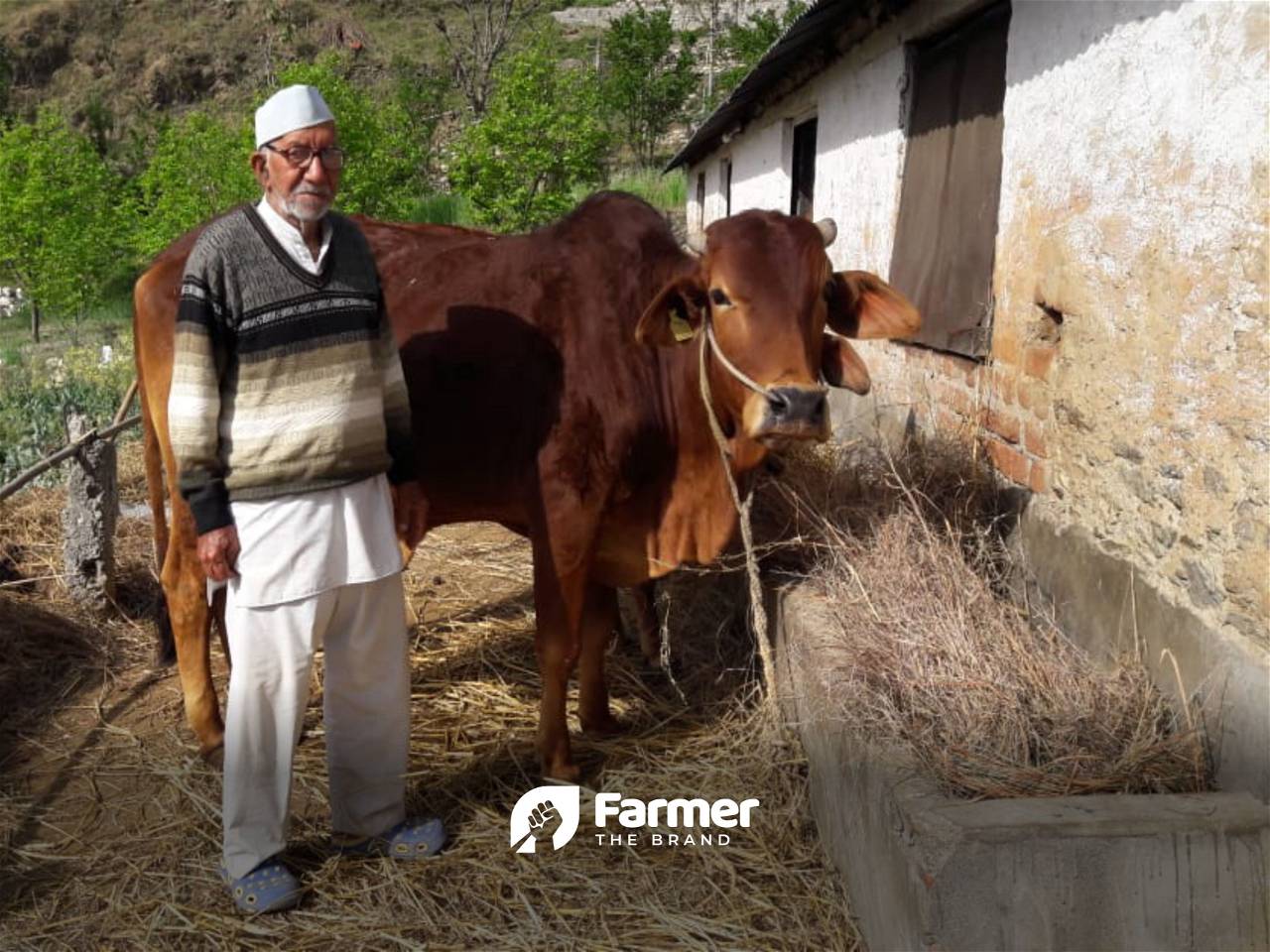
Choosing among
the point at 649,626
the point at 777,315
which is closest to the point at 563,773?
the point at 649,626

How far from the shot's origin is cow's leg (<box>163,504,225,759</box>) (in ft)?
12.5

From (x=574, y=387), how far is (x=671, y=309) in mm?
388

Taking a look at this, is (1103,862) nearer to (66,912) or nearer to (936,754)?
(936,754)

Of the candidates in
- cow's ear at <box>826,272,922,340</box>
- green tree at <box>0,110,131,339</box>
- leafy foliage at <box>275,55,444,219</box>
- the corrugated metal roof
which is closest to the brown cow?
cow's ear at <box>826,272,922,340</box>

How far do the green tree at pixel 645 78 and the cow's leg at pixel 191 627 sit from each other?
2908cm

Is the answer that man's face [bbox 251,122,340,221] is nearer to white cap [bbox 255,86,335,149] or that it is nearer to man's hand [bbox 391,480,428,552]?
white cap [bbox 255,86,335,149]

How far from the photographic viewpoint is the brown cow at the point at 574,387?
349 cm

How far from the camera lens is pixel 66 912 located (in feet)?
10.4

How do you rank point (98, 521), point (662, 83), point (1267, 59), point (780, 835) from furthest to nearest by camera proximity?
1. point (662, 83)
2. point (98, 521)
3. point (780, 835)
4. point (1267, 59)

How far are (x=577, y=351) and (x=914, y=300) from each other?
261 cm

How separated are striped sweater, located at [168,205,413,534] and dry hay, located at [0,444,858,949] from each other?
1164 millimetres

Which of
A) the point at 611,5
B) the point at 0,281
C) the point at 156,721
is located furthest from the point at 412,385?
the point at 611,5

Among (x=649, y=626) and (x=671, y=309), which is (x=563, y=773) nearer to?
(x=649, y=626)

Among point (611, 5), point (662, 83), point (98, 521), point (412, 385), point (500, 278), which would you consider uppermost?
point (611, 5)
